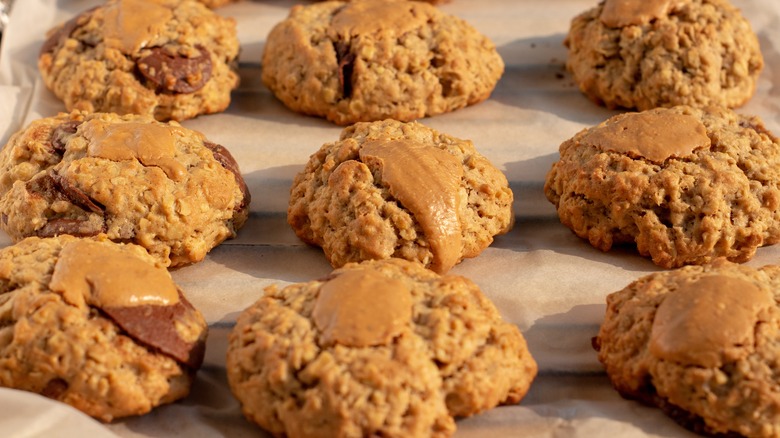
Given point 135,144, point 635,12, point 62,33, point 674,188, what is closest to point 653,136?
point 674,188

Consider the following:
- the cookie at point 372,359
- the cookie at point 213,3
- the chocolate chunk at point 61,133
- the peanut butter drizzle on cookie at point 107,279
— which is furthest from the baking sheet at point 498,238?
the chocolate chunk at point 61,133

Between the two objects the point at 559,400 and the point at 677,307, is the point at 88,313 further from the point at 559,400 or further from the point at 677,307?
the point at 677,307

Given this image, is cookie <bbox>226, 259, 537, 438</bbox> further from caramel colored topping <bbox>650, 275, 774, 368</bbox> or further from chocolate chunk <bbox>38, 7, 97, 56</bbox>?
chocolate chunk <bbox>38, 7, 97, 56</bbox>

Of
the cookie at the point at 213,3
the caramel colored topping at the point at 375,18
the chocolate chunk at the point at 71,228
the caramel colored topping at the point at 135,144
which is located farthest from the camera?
the cookie at the point at 213,3

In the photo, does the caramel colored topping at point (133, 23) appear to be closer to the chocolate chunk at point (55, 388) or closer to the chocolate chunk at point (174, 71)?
the chocolate chunk at point (174, 71)

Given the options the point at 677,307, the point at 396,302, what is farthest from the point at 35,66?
the point at 677,307

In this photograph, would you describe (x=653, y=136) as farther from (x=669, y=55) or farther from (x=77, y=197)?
(x=77, y=197)
